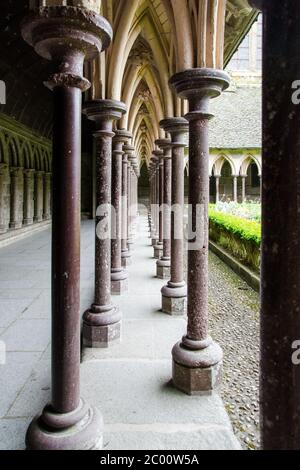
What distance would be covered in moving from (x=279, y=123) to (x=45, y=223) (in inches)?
653

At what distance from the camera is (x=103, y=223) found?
393cm

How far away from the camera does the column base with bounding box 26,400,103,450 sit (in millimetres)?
2053

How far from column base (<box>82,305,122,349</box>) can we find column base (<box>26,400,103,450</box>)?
161 centimetres

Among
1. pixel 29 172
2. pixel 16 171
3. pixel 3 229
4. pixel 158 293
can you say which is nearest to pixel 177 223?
pixel 158 293

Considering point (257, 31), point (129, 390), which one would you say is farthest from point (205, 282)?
point (257, 31)

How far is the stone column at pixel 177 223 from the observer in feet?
15.8

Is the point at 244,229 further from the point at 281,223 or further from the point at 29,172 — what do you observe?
the point at 29,172

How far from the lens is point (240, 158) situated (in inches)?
1067

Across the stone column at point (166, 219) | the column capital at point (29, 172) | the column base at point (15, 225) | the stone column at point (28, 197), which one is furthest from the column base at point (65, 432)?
the column capital at point (29, 172)

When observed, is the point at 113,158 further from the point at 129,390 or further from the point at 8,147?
the point at 8,147

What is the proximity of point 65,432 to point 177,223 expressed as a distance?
316 centimetres

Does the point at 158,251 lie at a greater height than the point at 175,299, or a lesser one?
greater

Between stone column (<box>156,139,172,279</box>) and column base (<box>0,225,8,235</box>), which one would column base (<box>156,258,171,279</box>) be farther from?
column base (<box>0,225,8,235</box>)

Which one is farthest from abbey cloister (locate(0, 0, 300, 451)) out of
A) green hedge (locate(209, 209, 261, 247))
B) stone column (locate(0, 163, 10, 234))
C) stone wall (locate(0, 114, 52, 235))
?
stone wall (locate(0, 114, 52, 235))
